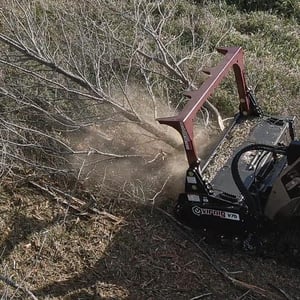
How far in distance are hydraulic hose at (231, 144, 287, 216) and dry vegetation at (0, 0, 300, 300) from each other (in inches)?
19.2

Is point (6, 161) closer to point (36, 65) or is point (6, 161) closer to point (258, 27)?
point (36, 65)

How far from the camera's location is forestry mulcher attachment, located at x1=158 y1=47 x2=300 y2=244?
205 inches

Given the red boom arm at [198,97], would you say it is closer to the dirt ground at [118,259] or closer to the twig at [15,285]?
the dirt ground at [118,259]

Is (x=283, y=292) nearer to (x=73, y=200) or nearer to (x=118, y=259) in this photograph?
(x=118, y=259)

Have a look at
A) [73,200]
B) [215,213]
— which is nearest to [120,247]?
[73,200]

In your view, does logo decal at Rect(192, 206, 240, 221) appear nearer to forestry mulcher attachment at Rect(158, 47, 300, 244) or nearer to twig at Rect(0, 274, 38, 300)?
forestry mulcher attachment at Rect(158, 47, 300, 244)

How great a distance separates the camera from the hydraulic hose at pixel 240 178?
4.99 m

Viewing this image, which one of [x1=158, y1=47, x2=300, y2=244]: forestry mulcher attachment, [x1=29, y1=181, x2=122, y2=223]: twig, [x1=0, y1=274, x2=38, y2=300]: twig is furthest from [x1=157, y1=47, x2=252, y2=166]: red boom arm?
[x1=0, y1=274, x2=38, y2=300]: twig

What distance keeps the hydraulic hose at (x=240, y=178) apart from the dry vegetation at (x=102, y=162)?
1.60ft

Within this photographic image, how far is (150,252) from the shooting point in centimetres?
586

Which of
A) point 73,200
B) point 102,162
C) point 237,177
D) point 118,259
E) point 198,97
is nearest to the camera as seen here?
point 237,177

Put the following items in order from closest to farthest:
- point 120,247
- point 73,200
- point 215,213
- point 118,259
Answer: point 215,213 < point 118,259 < point 120,247 < point 73,200

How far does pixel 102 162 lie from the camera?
6699 millimetres

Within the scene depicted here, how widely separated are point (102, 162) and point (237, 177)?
6.09 feet
